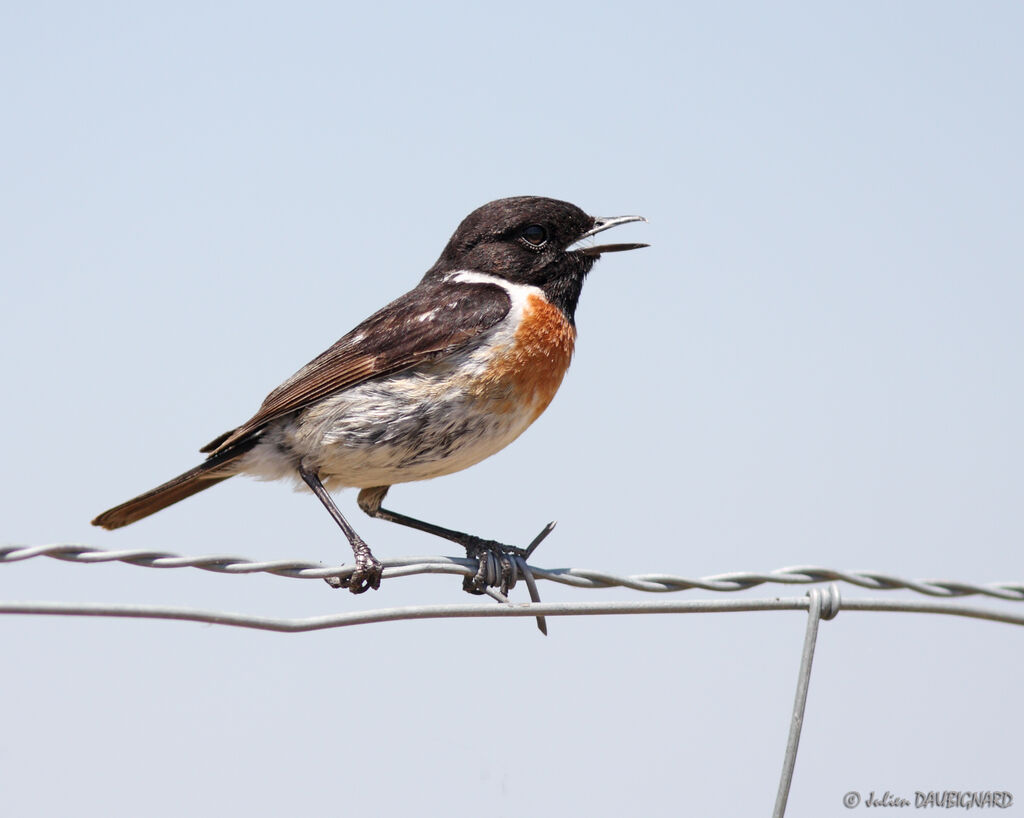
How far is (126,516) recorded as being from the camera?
18.7ft

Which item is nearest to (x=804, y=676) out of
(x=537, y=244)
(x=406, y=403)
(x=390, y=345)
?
(x=406, y=403)

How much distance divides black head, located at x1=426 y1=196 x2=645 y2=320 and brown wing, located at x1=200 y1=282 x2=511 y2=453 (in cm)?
40

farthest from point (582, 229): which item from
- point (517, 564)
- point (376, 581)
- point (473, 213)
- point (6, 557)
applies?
point (6, 557)

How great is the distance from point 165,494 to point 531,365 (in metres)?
1.90

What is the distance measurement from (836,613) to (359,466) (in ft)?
8.36

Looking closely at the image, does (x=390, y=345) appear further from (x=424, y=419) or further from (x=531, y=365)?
(x=531, y=365)

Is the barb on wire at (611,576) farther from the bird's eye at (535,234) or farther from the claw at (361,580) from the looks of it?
the bird's eye at (535,234)

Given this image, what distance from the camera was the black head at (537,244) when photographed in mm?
6203

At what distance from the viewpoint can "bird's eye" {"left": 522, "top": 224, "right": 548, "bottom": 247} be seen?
6.30 m

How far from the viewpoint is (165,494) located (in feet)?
18.7

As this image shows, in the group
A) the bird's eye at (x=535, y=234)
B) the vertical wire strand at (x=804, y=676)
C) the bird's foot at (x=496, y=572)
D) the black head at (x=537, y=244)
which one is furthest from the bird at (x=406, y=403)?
the vertical wire strand at (x=804, y=676)

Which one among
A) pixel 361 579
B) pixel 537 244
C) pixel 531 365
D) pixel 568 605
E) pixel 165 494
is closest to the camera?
pixel 568 605

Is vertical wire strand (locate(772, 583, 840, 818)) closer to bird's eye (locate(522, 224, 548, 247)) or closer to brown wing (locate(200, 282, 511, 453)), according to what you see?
brown wing (locate(200, 282, 511, 453))

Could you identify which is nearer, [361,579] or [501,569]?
[501,569]
